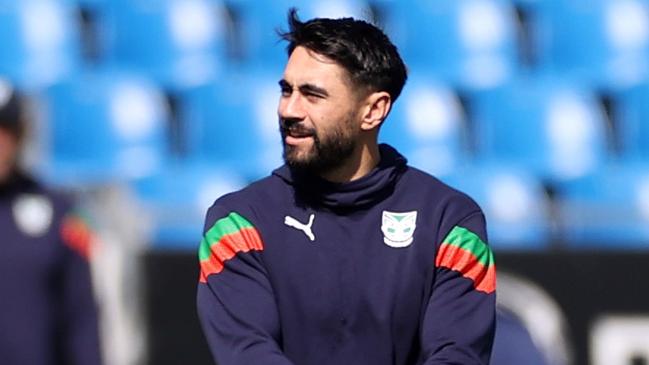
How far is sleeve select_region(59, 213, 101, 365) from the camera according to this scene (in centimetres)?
557

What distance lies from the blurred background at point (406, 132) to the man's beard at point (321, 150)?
10.9ft

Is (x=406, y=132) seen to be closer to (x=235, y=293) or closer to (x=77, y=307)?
(x=77, y=307)

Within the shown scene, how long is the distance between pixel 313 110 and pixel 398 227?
0.32 m

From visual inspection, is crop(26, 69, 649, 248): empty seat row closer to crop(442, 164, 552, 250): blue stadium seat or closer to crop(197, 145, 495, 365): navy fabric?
crop(442, 164, 552, 250): blue stadium seat

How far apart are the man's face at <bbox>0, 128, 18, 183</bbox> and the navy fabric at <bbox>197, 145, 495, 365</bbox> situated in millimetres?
2176

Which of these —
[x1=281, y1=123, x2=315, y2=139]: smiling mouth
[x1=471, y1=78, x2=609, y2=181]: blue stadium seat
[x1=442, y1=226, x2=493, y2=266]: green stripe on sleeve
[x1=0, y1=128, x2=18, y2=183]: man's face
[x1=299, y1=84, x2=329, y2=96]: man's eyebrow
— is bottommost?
[x1=471, y1=78, x2=609, y2=181]: blue stadium seat

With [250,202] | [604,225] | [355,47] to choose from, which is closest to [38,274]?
[250,202]

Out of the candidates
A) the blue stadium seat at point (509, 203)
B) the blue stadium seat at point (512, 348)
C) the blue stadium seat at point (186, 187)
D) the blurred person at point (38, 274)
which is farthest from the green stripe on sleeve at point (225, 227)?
the blue stadium seat at point (186, 187)

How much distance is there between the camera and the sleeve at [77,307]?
18.3 ft

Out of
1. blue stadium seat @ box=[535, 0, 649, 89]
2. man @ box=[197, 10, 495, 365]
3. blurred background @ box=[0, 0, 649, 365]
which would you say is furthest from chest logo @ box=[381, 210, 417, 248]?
blue stadium seat @ box=[535, 0, 649, 89]

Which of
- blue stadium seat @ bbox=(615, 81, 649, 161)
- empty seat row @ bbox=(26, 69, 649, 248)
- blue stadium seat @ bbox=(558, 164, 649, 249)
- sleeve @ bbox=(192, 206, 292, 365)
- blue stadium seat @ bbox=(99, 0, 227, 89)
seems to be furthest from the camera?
blue stadium seat @ bbox=(99, 0, 227, 89)

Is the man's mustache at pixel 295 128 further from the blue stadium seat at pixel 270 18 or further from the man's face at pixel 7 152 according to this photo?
the blue stadium seat at pixel 270 18

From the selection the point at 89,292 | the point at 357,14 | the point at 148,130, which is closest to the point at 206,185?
the point at 148,130

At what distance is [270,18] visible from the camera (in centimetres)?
902
